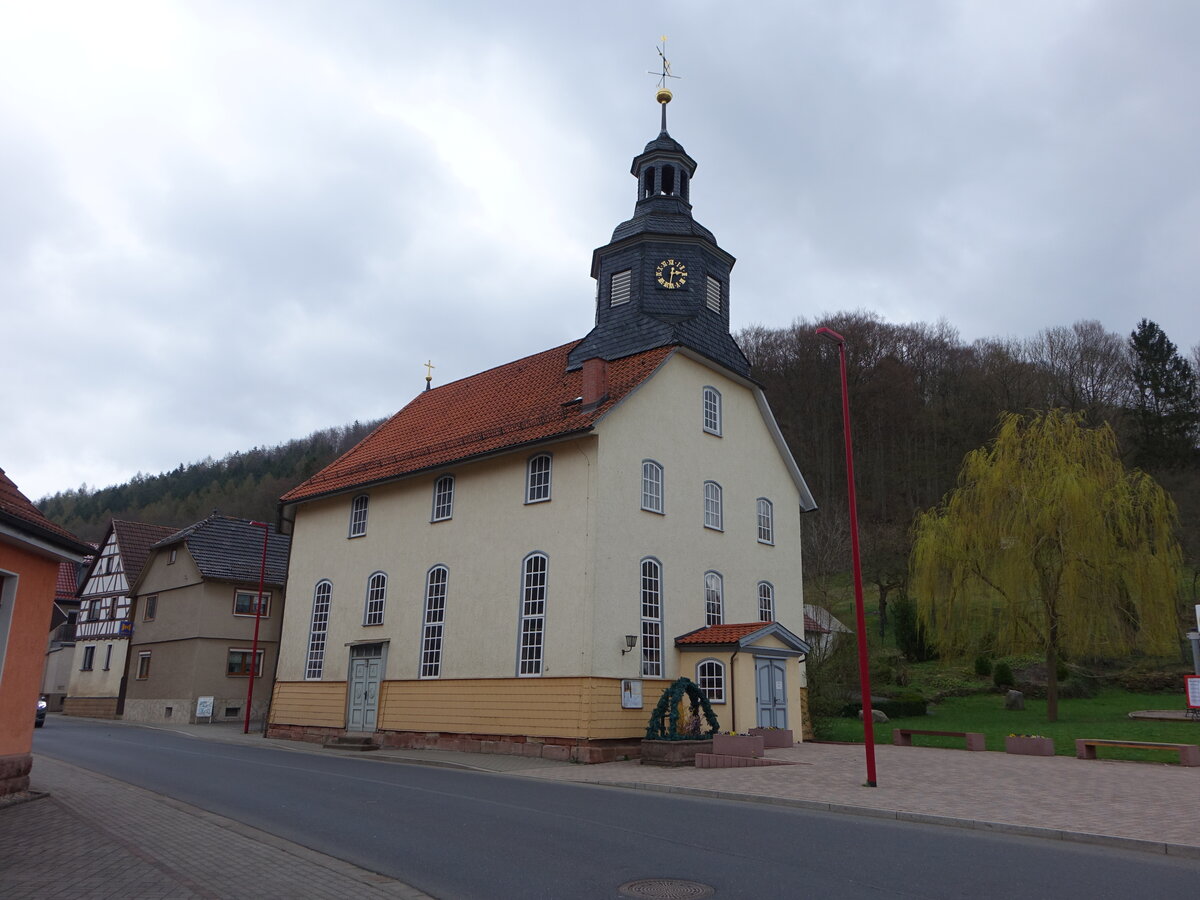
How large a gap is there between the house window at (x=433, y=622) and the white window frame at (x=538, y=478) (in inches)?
135

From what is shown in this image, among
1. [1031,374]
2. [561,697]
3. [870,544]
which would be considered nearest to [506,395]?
[561,697]

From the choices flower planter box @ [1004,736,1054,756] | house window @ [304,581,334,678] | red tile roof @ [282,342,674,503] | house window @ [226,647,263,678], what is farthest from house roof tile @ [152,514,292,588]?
flower planter box @ [1004,736,1054,756]

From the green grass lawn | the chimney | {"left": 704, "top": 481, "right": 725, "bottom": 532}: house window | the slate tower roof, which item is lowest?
the green grass lawn

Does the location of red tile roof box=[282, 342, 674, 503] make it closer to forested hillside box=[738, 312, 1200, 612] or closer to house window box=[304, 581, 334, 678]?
house window box=[304, 581, 334, 678]

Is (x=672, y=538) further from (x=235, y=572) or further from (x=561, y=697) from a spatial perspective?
(x=235, y=572)

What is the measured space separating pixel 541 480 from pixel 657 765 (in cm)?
718

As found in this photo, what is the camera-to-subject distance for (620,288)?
25.6 meters

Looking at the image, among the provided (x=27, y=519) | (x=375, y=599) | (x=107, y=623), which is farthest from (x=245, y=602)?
(x=27, y=519)

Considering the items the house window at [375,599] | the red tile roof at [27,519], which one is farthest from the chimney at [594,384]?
the red tile roof at [27,519]

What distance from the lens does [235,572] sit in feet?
123

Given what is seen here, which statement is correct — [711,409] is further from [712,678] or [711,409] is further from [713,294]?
[712,678]

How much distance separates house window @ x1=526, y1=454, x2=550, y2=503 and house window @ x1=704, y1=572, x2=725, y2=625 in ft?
15.8

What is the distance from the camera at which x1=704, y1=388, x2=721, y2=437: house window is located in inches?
955

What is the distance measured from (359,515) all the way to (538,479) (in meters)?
7.54
